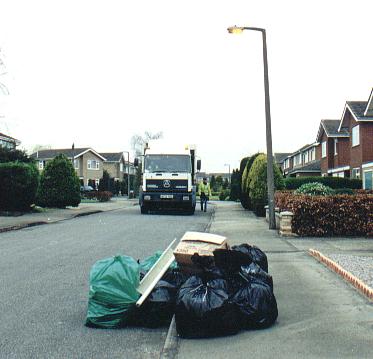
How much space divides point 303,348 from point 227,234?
1117 cm

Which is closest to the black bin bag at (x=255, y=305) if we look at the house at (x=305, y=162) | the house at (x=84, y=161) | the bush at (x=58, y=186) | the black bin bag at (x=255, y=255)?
the black bin bag at (x=255, y=255)

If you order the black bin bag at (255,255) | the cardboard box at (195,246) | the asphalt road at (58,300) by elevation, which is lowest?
the asphalt road at (58,300)

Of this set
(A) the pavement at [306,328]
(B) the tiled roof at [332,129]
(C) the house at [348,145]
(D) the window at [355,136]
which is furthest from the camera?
(B) the tiled roof at [332,129]

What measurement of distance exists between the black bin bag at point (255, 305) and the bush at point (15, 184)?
21.7m

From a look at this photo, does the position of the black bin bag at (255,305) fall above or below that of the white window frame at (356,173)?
below

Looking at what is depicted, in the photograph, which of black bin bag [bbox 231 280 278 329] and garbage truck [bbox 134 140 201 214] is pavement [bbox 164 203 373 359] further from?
garbage truck [bbox 134 140 201 214]

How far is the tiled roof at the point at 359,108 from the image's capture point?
34.3 m

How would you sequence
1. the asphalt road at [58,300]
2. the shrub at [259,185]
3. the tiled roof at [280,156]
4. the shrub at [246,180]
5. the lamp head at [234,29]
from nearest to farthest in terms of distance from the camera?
1. the asphalt road at [58,300]
2. the lamp head at [234,29]
3. the shrub at [259,185]
4. the shrub at [246,180]
5. the tiled roof at [280,156]

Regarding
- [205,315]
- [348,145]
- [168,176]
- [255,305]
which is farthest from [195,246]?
[348,145]

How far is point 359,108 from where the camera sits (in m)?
36.0

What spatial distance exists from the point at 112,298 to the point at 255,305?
4.80 feet

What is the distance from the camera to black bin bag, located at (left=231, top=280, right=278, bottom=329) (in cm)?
539

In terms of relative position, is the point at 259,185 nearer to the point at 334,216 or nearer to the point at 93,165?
the point at 334,216

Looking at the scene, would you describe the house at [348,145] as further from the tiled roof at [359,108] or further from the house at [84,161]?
the house at [84,161]
